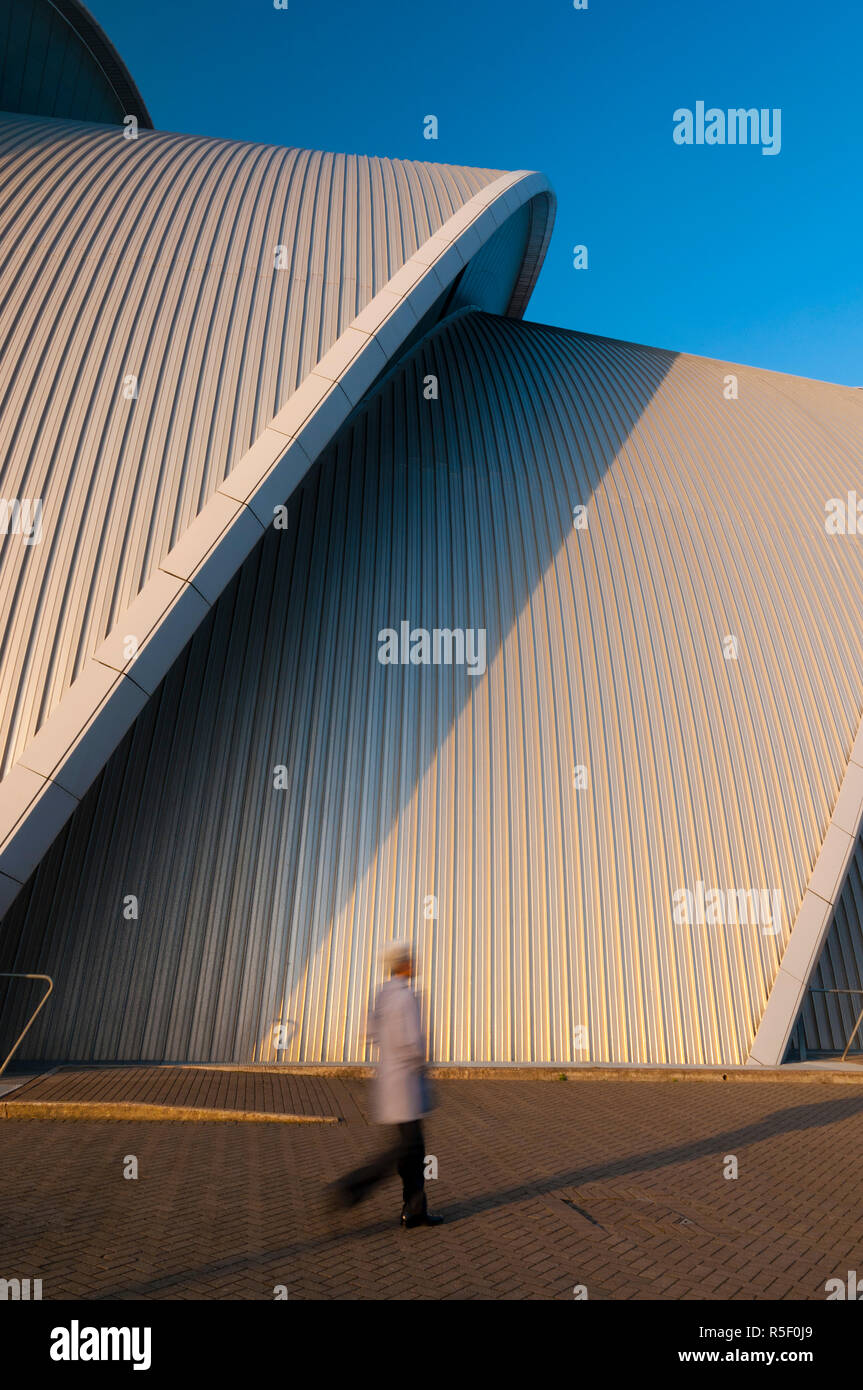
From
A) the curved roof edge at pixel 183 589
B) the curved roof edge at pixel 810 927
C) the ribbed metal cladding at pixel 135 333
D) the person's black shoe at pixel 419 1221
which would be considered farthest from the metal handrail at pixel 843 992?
the ribbed metal cladding at pixel 135 333

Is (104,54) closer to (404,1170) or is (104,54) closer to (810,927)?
(810,927)

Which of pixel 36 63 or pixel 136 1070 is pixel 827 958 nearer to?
pixel 136 1070

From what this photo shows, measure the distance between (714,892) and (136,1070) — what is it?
26.2ft

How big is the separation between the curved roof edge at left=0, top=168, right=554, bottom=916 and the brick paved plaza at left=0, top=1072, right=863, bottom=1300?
2.95 metres

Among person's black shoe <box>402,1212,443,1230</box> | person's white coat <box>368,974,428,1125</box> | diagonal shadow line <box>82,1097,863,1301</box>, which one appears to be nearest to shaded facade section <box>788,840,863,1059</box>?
diagonal shadow line <box>82,1097,863,1301</box>

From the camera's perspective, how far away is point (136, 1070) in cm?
1030

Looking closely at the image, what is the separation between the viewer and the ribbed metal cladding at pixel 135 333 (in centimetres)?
1016

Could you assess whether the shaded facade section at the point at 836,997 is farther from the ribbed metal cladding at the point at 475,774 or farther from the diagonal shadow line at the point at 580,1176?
the diagonal shadow line at the point at 580,1176

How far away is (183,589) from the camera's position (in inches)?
392

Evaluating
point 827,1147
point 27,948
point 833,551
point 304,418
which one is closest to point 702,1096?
point 827,1147

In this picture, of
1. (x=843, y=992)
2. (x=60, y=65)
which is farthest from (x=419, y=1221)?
(x=60, y=65)

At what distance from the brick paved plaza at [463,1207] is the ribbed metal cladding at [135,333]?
468 centimetres

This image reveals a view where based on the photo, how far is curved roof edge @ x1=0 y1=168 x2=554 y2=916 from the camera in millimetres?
9172
